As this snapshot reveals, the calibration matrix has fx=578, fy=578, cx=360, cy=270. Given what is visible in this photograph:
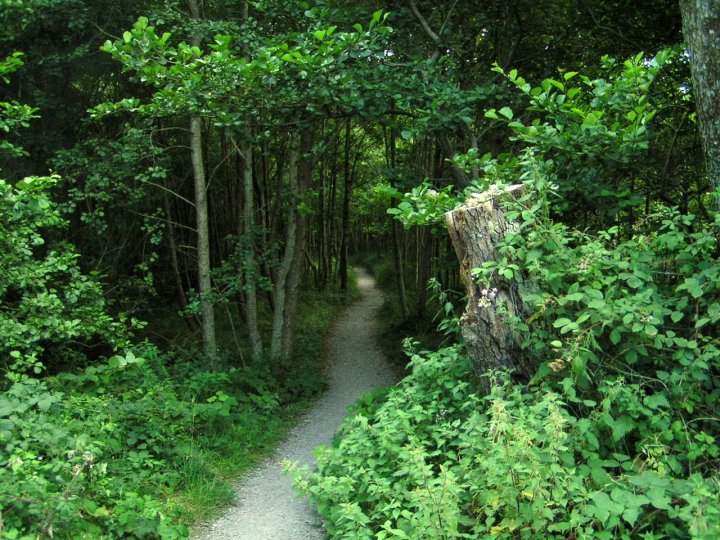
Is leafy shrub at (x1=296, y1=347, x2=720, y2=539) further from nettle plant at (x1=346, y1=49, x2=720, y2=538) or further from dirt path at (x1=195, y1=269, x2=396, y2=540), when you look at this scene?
dirt path at (x1=195, y1=269, x2=396, y2=540)

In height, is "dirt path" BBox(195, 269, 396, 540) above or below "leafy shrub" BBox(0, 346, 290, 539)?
below

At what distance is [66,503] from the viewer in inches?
161

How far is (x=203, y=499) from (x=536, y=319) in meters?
3.73

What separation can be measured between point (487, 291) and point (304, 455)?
4.20 meters

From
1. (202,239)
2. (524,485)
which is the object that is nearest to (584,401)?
(524,485)

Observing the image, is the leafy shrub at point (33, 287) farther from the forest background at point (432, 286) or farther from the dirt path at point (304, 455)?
the dirt path at point (304, 455)

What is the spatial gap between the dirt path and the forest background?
322 mm

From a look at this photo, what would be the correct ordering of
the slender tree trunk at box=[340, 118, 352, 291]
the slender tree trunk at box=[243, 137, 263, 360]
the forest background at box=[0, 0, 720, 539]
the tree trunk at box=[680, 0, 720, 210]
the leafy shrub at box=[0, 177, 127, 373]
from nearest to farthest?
1. the forest background at box=[0, 0, 720, 539]
2. the tree trunk at box=[680, 0, 720, 210]
3. the leafy shrub at box=[0, 177, 127, 373]
4. the slender tree trunk at box=[243, 137, 263, 360]
5. the slender tree trunk at box=[340, 118, 352, 291]

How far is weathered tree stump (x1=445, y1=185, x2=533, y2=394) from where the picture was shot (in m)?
4.60

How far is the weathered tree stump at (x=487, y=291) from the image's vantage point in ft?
15.1

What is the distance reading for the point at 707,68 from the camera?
4.45 meters

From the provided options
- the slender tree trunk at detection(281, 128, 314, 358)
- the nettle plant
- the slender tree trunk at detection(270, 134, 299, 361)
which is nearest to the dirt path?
the nettle plant

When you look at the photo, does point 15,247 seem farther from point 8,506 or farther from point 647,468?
point 647,468

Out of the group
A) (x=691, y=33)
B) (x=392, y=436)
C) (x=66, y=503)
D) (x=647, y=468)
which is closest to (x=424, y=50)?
(x=691, y=33)
